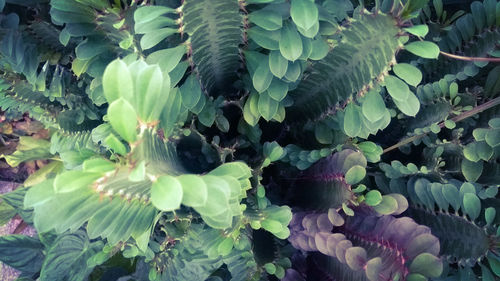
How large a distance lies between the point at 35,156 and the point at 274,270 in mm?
626

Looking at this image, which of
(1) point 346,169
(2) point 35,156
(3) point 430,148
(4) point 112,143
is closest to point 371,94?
(1) point 346,169

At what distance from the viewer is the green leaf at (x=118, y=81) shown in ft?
1.07

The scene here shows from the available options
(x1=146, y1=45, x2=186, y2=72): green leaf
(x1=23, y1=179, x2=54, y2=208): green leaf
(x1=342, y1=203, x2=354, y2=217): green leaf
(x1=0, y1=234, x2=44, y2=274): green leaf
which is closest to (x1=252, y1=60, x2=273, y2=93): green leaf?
(x1=146, y1=45, x2=186, y2=72): green leaf

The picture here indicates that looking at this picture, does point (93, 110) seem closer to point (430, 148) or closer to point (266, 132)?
point (266, 132)

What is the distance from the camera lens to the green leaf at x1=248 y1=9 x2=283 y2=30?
1.72 feet

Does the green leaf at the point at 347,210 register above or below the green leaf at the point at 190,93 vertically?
below

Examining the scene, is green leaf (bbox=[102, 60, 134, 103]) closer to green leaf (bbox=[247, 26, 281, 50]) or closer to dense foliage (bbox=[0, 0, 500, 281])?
dense foliage (bbox=[0, 0, 500, 281])

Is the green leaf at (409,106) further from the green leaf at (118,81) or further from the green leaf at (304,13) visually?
the green leaf at (118,81)

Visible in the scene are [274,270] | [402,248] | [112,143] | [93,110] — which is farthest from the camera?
[93,110]

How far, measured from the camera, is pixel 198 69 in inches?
24.7

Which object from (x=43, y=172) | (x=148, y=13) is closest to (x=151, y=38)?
(x=148, y=13)

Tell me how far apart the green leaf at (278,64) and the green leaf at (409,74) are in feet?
0.46

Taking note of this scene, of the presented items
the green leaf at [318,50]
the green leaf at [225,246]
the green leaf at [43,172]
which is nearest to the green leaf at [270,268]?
the green leaf at [225,246]

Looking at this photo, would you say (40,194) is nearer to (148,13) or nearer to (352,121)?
(148,13)
